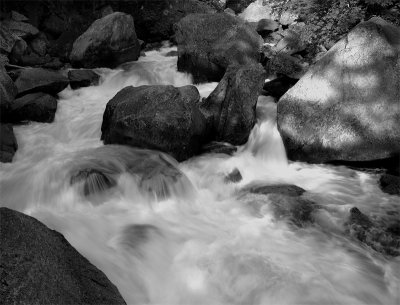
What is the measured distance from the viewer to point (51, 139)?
7457 millimetres

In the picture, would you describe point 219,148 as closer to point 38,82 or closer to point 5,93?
point 5,93

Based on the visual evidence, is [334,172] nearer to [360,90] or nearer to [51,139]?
[360,90]

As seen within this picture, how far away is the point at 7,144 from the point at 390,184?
21.1 ft

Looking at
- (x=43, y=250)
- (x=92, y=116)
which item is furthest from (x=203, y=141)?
(x=43, y=250)

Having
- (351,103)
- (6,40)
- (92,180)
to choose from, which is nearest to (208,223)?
(92,180)

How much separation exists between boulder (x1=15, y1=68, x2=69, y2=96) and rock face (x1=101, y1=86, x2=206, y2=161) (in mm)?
2651

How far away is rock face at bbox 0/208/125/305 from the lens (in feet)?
7.35

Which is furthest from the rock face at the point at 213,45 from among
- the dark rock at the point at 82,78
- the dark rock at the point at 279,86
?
the dark rock at the point at 82,78

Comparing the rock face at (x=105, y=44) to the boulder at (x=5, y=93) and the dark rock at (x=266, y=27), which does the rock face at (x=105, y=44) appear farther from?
the dark rock at (x=266, y=27)

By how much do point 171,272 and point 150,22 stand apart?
11.9 m

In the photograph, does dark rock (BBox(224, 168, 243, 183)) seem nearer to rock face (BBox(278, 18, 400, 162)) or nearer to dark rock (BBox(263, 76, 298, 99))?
rock face (BBox(278, 18, 400, 162))

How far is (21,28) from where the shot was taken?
1140 cm

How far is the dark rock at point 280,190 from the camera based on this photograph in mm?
5602

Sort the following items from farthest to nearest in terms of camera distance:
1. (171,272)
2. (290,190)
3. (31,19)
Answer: (31,19)
(290,190)
(171,272)
